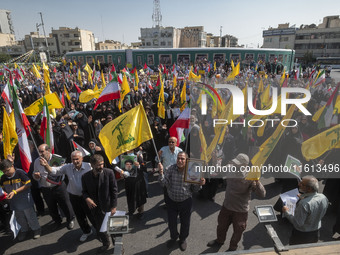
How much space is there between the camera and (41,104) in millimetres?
5738

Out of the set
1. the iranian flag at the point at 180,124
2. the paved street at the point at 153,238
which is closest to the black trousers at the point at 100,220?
the paved street at the point at 153,238

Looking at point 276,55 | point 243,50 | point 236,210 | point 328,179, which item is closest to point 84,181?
point 236,210

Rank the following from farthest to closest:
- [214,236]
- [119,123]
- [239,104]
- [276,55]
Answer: [276,55]
[239,104]
[214,236]
[119,123]

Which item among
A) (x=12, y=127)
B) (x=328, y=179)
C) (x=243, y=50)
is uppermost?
(x=243, y=50)

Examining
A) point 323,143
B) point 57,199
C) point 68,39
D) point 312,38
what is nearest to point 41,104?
point 57,199

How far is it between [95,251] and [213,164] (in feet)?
10.2

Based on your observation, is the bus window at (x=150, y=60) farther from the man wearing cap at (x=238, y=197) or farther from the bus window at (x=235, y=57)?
the man wearing cap at (x=238, y=197)

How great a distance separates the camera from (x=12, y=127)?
13.9 ft

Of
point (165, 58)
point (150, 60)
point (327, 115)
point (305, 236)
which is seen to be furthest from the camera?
point (150, 60)

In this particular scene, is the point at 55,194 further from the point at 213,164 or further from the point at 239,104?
the point at 239,104

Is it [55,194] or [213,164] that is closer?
[55,194]

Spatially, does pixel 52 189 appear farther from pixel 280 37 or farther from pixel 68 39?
pixel 68 39

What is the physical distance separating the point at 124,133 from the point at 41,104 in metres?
3.35

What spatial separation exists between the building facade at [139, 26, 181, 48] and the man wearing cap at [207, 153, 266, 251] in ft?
234
